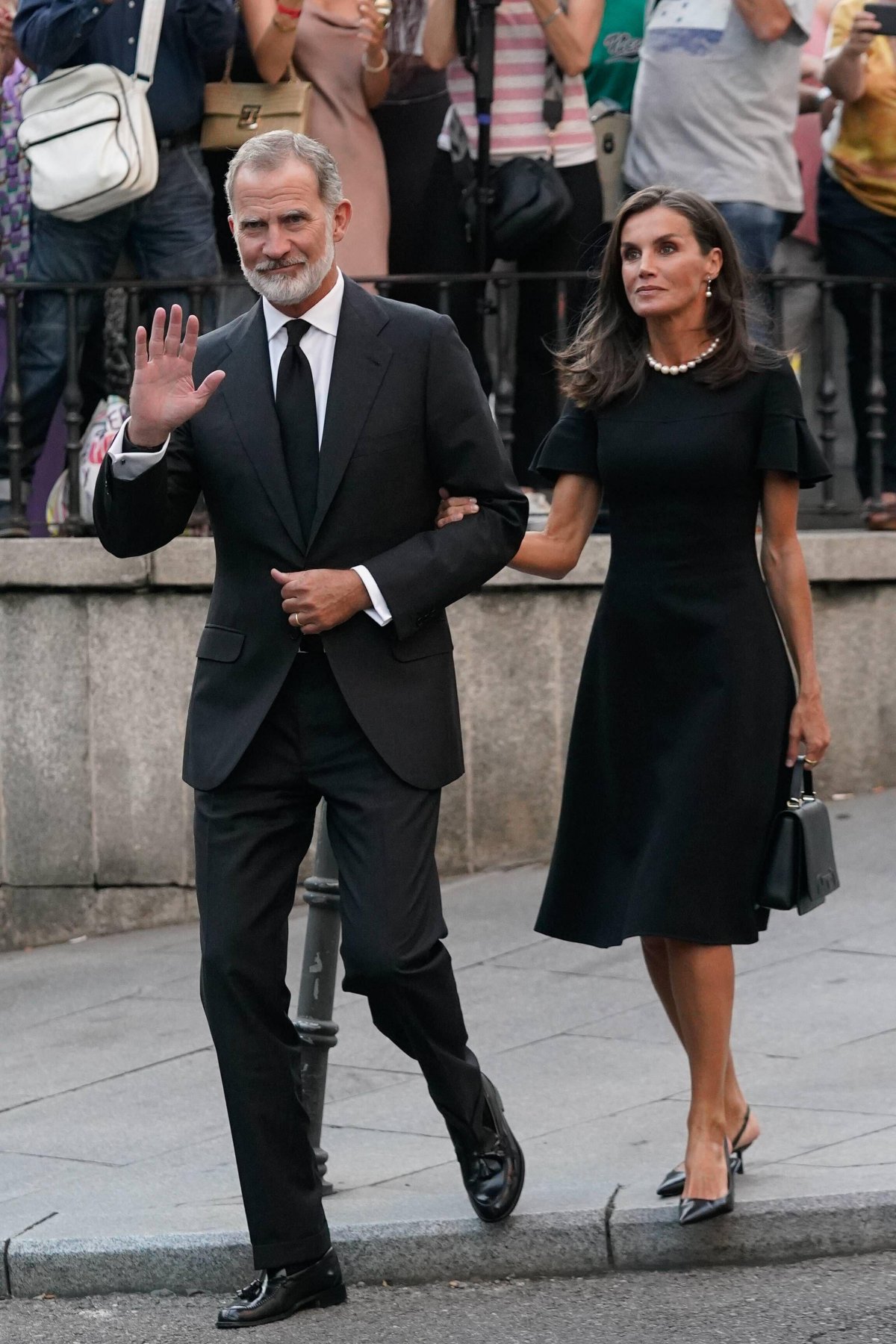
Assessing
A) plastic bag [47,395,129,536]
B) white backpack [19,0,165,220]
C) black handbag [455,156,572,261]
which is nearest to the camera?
white backpack [19,0,165,220]

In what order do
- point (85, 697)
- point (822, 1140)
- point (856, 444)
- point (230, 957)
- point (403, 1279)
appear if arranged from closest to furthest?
point (230, 957) < point (403, 1279) < point (822, 1140) < point (85, 697) < point (856, 444)

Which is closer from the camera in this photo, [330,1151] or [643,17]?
[330,1151]

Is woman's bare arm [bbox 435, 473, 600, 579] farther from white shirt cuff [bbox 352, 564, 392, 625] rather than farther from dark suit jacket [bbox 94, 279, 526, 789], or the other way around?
white shirt cuff [bbox 352, 564, 392, 625]

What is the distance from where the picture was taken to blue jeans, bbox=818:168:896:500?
27.9 feet

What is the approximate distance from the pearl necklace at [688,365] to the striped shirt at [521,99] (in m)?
3.26

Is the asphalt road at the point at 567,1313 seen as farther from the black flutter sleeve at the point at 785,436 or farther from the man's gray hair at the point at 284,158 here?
the man's gray hair at the point at 284,158

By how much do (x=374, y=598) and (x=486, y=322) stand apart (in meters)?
4.18

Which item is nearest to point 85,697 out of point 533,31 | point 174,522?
point 533,31

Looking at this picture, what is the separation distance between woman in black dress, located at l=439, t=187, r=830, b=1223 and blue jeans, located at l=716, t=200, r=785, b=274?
122 inches

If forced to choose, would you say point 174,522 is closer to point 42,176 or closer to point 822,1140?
point 822,1140

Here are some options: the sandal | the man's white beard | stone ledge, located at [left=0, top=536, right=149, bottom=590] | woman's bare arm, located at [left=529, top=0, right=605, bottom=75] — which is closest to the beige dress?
woman's bare arm, located at [left=529, top=0, right=605, bottom=75]

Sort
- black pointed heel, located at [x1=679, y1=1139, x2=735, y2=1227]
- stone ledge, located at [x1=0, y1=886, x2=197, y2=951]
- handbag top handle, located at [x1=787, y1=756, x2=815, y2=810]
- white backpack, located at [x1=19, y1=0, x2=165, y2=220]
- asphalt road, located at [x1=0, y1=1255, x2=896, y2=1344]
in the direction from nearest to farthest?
asphalt road, located at [x1=0, y1=1255, x2=896, y2=1344] → black pointed heel, located at [x1=679, y1=1139, x2=735, y2=1227] → handbag top handle, located at [x1=787, y1=756, x2=815, y2=810] → white backpack, located at [x1=19, y1=0, x2=165, y2=220] → stone ledge, located at [x1=0, y1=886, x2=197, y2=951]

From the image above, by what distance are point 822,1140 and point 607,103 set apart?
4.70m

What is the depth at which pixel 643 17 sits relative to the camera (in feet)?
26.8
